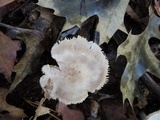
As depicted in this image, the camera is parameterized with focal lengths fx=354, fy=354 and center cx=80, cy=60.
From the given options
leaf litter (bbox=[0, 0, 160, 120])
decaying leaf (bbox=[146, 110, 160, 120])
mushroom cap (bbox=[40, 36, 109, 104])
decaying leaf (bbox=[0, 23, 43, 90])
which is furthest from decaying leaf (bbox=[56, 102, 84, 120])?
decaying leaf (bbox=[146, 110, 160, 120])

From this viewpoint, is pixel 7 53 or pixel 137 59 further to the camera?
pixel 137 59

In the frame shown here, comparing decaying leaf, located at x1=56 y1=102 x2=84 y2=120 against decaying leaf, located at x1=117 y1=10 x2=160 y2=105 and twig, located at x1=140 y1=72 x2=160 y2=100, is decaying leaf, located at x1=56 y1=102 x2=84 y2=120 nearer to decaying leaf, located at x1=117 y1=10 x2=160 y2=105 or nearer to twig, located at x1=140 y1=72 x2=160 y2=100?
decaying leaf, located at x1=117 y1=10 x2=160 y2=105

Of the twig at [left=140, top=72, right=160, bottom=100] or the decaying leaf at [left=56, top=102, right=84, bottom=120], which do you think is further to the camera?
the twig at [left=140, top=72, right=160, bottom=100]

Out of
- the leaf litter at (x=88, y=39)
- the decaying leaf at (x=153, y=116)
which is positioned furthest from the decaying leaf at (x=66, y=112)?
the decaying leaf at (x=153, y=116)

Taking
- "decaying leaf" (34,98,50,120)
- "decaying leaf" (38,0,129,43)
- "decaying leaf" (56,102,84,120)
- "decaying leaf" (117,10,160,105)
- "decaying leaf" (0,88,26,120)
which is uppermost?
"decaying leaf" (38,0,129,43)

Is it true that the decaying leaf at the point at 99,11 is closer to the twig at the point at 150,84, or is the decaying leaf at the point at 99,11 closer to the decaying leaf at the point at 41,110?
the twig at the point at 150,84

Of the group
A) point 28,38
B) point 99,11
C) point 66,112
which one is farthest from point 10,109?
point 99,11

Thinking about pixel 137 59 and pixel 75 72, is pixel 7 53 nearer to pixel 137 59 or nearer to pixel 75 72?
pixel 75 72

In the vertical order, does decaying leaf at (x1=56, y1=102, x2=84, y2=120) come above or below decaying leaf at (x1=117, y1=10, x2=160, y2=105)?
below
